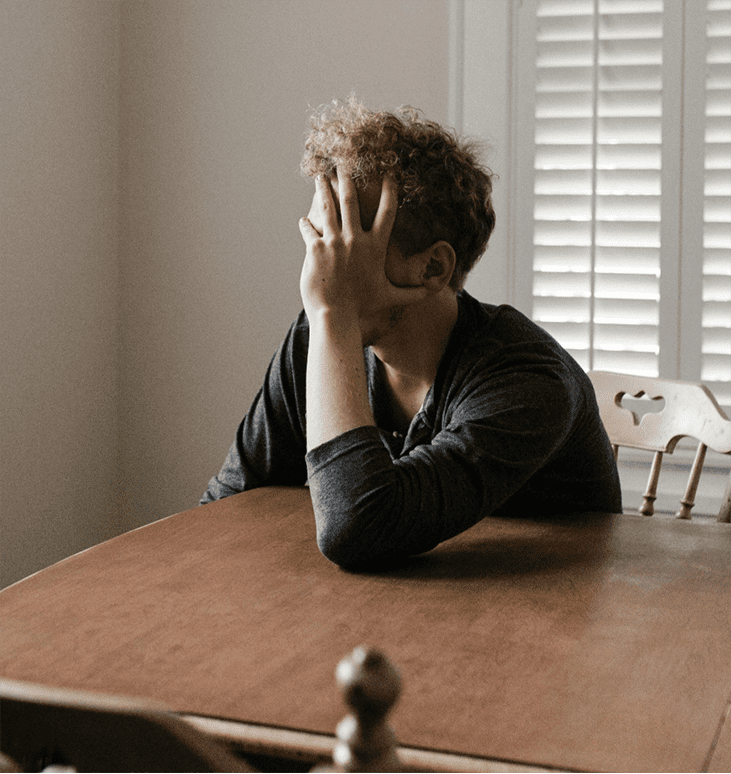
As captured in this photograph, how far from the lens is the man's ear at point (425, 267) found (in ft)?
4.37

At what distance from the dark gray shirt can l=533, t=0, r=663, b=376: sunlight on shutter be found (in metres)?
0.95

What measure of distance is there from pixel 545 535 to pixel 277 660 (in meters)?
0.53

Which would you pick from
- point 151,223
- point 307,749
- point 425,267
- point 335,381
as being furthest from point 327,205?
point 151,223

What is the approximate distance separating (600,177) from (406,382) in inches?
44.6

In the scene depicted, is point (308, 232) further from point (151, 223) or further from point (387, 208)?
point (151, 223)

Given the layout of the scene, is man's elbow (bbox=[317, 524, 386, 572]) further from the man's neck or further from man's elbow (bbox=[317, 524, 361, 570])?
the man's neck

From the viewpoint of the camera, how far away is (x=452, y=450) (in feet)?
3.82

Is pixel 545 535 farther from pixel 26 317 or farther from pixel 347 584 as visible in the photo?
pixel 26 317

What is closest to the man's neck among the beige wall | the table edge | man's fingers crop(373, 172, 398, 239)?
man's fingers crop(373, 172, 398, 239)

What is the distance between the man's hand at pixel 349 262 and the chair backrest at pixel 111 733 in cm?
85

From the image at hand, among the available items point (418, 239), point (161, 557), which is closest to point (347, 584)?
point (161, 557)

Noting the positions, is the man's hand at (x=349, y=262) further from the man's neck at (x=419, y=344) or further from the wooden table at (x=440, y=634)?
the wooden table at (x=440, y=634)

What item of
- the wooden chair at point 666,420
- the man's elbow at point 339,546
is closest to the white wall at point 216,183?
the wooden chair at point 666,420

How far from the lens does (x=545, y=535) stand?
122 cm
